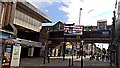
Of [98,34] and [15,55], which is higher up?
[98,34]

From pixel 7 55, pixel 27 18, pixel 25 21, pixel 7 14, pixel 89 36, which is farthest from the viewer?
pixel 89 36

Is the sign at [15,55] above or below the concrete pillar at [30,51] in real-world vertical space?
above

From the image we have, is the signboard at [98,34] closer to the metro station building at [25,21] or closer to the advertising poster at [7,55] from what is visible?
the metro station building at [25,21]

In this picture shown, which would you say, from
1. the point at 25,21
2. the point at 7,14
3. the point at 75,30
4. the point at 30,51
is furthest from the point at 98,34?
the point at 7,14

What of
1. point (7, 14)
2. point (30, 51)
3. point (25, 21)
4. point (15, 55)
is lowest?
point (30, 51)

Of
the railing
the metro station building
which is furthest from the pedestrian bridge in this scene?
the railing

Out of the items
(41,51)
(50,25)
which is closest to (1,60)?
(41,51)

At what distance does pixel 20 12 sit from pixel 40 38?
1736cm

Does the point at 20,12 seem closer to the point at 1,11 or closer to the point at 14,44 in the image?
the point at 1,11

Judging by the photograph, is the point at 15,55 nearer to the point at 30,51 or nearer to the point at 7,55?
the point at 7,55

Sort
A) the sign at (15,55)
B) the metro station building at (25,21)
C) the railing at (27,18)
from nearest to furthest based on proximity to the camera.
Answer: the sign at (15,55) → the metro station building at (25,21) → the railing at (27,18)

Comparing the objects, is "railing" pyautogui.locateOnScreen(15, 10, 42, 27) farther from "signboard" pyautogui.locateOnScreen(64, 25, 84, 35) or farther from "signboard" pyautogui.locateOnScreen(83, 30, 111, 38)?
"signboard" pyautogui.locateOnScreen(83, 30, 111, 38)

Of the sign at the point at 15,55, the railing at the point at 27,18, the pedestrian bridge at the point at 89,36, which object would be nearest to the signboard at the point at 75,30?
the pedestrian bridge at the point at 89,36

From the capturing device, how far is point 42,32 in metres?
61.4
